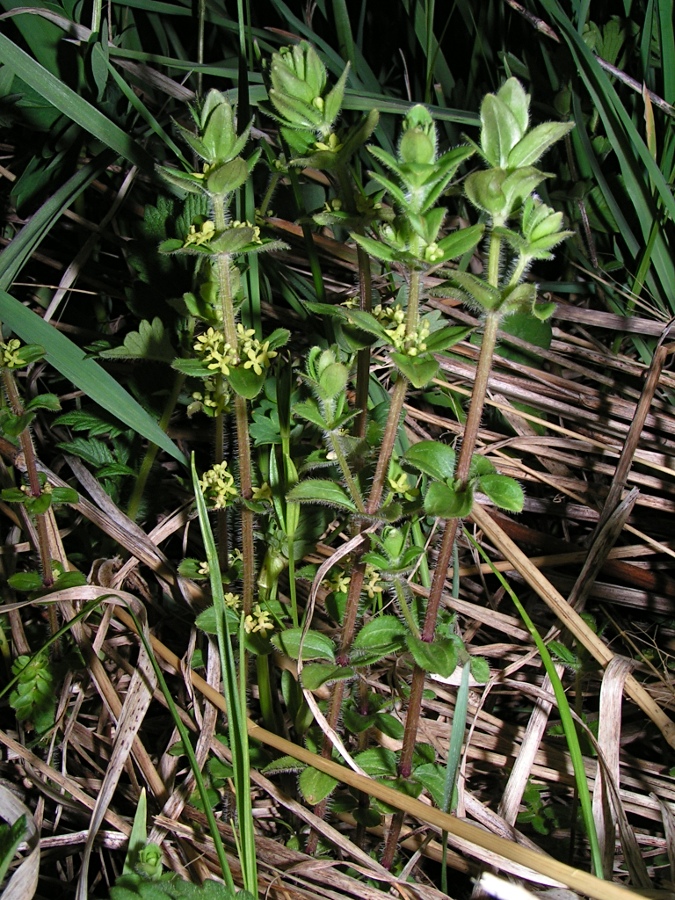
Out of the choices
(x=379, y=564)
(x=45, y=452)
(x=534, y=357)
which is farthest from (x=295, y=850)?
(x=534, y=357)

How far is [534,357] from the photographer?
2205 millimetres

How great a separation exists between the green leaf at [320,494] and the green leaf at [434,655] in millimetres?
208

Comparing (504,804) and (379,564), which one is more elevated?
(379,564)

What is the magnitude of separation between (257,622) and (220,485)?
242 millimetres

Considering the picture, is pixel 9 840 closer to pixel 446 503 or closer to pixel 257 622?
pixel 257 622

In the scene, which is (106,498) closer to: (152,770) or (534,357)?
(152,770)

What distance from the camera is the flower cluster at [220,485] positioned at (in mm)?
1276

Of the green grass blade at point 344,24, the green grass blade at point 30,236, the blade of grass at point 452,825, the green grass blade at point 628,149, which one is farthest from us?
the green grass blade at point 344,24

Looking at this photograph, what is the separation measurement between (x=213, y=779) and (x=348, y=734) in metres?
0.26

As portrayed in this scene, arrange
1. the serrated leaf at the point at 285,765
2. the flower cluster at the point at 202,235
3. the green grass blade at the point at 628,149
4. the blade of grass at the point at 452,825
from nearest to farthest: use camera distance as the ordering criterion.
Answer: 1. the blade of grass at the point at 452,825
2. the flower cluster at the point at 202,235
3. the serrated leaf at the point at 285,765
4. the green grass blade at the point at 628,149

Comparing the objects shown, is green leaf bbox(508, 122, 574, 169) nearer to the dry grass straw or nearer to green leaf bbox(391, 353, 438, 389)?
green leaf bbox(391, 353, 438, 389)

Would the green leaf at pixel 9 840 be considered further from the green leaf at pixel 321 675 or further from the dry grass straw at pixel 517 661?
the green leaf at pixel 321 675

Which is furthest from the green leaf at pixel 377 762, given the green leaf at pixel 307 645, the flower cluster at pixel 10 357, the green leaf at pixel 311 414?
the flower cluster at pixel 10 357

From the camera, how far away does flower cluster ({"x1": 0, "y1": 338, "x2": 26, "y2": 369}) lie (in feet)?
4.49
